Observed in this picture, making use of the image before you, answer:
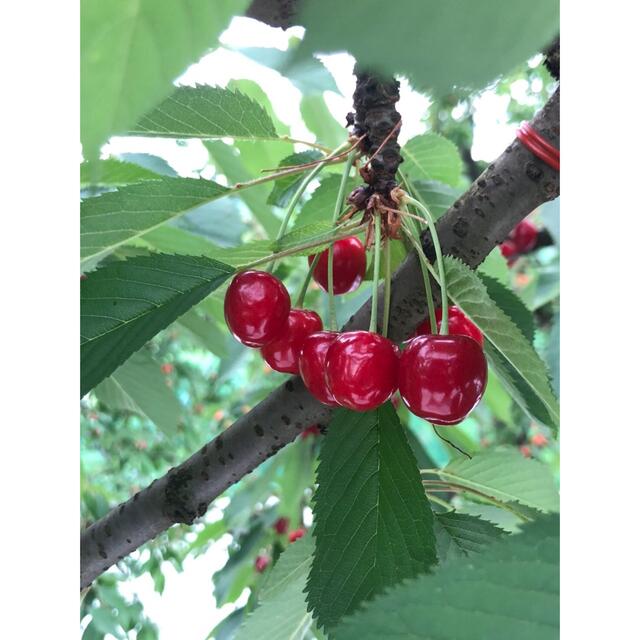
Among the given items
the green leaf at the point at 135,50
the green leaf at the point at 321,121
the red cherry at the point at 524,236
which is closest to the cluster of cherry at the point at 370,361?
the green leaf at the point at 135,50

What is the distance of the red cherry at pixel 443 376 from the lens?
51 centimetres

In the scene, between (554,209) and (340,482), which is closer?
(340,482)

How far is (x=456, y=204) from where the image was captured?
605mm

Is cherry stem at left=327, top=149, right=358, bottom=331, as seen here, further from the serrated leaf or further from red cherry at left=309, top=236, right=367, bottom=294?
the serrated leaf

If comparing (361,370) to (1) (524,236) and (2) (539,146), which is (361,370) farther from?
(1) (524,236)

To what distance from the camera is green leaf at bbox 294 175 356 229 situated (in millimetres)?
825

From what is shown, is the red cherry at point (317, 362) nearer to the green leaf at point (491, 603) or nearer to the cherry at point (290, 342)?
the cherry at point (290, 342)

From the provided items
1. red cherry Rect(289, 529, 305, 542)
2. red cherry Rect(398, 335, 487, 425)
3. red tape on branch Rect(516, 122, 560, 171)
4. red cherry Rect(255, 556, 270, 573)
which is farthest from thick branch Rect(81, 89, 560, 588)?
red cherry Rect(255, 556, 270, 573)

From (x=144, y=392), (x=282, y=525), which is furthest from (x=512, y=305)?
(x=282, y=525)

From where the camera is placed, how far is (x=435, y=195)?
2.64 feet
